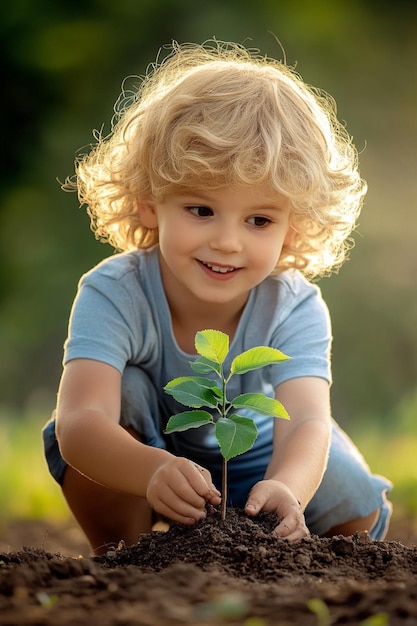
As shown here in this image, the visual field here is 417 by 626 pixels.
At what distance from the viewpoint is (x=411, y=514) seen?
4.09 m

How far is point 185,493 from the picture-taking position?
6.88ft

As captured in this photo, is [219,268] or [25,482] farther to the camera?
[25,482]

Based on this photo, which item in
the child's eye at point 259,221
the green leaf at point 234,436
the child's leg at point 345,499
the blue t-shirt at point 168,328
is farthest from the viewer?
the child's leg at point 345,499

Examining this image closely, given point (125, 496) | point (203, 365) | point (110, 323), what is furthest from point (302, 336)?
point (203, 365)

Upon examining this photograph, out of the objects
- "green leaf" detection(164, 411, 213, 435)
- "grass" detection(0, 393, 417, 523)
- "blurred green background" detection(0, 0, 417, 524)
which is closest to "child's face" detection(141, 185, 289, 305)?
"green leaf" detection(164, 411, 213, 435)

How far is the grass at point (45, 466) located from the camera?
14.3ft

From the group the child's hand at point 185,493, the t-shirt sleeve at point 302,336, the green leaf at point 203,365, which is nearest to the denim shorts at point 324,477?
the t-shirt sleeve at point 302,336

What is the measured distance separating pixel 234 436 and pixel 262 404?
4.5 inches

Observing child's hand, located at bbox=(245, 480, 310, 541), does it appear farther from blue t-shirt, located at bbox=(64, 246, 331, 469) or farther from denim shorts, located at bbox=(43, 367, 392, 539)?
denim shorts, located at bbox=(43, 367, 392, 539)

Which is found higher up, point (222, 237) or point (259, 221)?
point (259, 221)

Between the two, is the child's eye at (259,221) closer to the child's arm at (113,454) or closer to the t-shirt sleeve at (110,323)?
the t-shirt sleeve at (110,323)

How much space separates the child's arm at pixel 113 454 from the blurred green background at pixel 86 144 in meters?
5.53

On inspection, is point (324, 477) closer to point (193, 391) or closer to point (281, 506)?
point (281, 506)

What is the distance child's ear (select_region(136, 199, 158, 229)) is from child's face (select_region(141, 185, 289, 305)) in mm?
137
